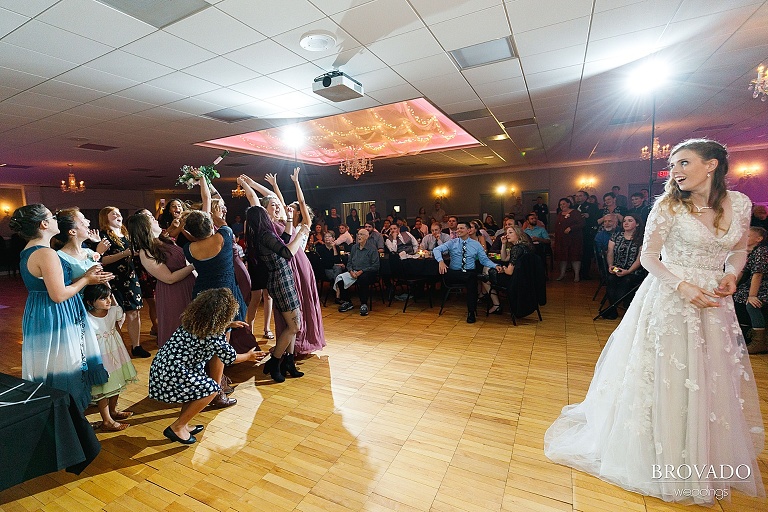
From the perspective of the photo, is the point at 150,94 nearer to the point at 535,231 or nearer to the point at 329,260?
the point at 329,260

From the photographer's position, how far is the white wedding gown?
Answer: 169cm

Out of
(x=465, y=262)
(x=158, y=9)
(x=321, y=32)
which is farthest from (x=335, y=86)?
(x=465, y=262)

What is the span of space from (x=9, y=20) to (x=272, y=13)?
193 cm

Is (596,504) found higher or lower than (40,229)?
lower

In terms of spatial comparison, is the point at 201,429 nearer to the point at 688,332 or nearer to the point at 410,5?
the point at 688,332

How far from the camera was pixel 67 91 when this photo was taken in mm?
4012

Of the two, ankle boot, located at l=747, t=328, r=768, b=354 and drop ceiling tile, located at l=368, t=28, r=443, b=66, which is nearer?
drop ceiling tile, located at l=368, t=28, r=443, b=66

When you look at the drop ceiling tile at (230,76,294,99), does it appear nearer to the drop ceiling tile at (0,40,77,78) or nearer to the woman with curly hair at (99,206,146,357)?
the drop ceiling tile at (0,40,77,78)

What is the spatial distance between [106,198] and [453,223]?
15.9 metres

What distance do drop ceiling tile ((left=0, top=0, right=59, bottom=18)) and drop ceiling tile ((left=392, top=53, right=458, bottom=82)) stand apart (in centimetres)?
277

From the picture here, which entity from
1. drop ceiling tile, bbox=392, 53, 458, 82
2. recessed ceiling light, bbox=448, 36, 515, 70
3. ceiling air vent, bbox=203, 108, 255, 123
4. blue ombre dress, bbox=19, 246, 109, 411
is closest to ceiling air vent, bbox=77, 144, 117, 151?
ceiling air vent, bbox=203, 108, 255, 123

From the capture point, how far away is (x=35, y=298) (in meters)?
2.02

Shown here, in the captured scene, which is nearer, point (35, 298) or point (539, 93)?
point (35, 298)

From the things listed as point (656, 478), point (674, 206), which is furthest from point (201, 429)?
point (674, 206)
